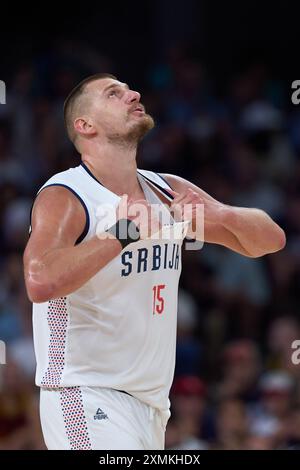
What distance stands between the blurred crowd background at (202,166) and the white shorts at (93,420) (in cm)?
305

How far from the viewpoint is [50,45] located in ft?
40.7

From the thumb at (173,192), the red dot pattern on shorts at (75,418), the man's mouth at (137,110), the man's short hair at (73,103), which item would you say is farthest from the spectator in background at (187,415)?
the man's mouth at (137,110)

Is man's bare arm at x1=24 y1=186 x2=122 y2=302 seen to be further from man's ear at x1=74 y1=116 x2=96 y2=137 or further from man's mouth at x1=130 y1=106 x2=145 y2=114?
man's mouth at x1=130 y1=106 x2=145 y2=114

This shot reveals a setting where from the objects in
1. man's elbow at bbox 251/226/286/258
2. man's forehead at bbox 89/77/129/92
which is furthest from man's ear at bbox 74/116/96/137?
man's elbow at bbox 251/226/286/258

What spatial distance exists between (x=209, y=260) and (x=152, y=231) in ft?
18.6

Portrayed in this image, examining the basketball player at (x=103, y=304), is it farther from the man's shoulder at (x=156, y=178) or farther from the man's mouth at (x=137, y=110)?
the man's shoulder at (x=156, y=178)

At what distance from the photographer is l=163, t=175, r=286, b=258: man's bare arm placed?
5.57 m

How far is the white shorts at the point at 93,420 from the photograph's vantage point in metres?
5.02

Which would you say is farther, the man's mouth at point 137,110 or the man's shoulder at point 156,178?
the man's shoulder at point 156,178

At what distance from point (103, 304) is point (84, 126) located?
1.08m

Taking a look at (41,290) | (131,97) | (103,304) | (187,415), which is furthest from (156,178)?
(187,415)

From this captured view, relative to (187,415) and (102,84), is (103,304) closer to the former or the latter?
(102,84)

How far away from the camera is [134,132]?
5.52 m

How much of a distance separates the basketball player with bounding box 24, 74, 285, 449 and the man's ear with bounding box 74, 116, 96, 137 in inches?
2.7
